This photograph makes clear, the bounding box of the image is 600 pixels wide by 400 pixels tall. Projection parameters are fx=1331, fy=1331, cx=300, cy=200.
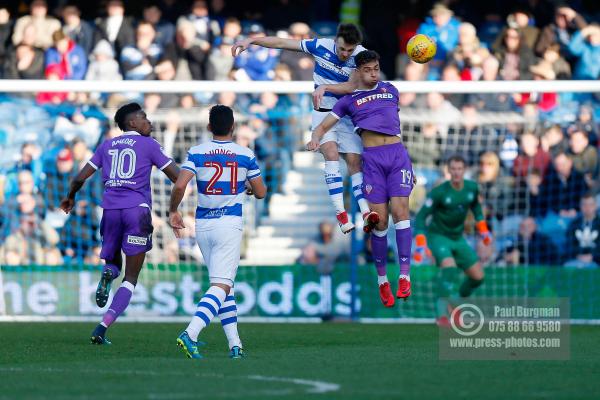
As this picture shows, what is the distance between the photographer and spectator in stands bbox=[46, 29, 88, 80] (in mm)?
21656

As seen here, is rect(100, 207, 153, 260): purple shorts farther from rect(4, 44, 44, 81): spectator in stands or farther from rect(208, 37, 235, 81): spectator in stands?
rect(4, 44, 44, 81): spectator in stands

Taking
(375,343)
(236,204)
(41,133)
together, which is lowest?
(375,343)

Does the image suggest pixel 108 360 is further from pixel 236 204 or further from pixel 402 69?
pixel 402 69

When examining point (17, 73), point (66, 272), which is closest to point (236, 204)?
point (66, 272)

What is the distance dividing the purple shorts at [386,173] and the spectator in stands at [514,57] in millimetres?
8229

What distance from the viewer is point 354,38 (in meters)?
13.4

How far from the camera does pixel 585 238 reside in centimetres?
1883

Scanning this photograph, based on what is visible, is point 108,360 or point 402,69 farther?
point 402,69

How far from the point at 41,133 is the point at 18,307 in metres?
2.57

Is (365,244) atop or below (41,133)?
below

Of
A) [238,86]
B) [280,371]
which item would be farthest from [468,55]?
[280,371]

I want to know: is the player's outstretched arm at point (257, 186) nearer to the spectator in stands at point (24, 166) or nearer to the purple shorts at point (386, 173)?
the purple shorts at point (386, 173)

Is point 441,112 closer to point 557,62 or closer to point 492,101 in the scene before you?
point 492,101

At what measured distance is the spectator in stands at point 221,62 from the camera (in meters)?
21.9
